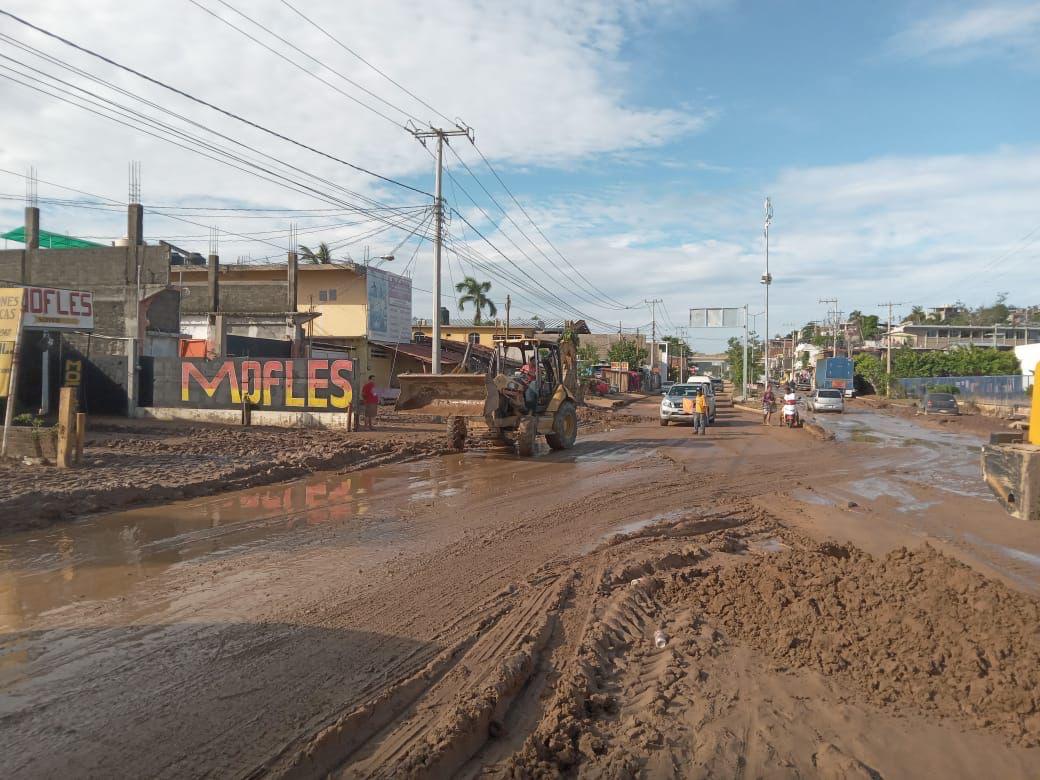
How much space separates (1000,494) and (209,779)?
673 cm

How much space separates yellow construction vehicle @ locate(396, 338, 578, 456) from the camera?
17141 millimetres

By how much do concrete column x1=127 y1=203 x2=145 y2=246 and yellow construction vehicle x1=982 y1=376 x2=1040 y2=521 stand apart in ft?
124

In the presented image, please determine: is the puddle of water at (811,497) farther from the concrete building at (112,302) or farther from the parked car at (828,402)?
the parked car at (828,402)

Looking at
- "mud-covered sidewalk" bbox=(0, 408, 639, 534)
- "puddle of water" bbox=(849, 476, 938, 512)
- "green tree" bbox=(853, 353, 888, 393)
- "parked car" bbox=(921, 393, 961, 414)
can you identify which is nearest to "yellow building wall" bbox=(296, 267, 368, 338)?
"mud-covered sidewalk" bbox=(0, 408, 639, 534)

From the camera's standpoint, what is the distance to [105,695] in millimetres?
4504

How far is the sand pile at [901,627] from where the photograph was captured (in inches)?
181

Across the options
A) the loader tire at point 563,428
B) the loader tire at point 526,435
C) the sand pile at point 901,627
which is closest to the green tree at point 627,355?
the loader tire at point 563,428

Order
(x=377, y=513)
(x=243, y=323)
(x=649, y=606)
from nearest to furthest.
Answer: (x=649, y=606)
(x=377, y=513)
(x=243, y=323)

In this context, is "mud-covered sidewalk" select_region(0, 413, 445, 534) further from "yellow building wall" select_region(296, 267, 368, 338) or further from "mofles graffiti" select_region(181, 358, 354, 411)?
"yellow building wall" select_region(296, 267, 368, 338)

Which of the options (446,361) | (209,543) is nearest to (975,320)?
(446,361)

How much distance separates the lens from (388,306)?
1833 inches

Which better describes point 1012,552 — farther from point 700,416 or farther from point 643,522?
point 700,416

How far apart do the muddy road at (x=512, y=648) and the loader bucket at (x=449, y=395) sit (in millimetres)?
6803

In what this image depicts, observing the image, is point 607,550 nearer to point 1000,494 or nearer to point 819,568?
point 819,568
